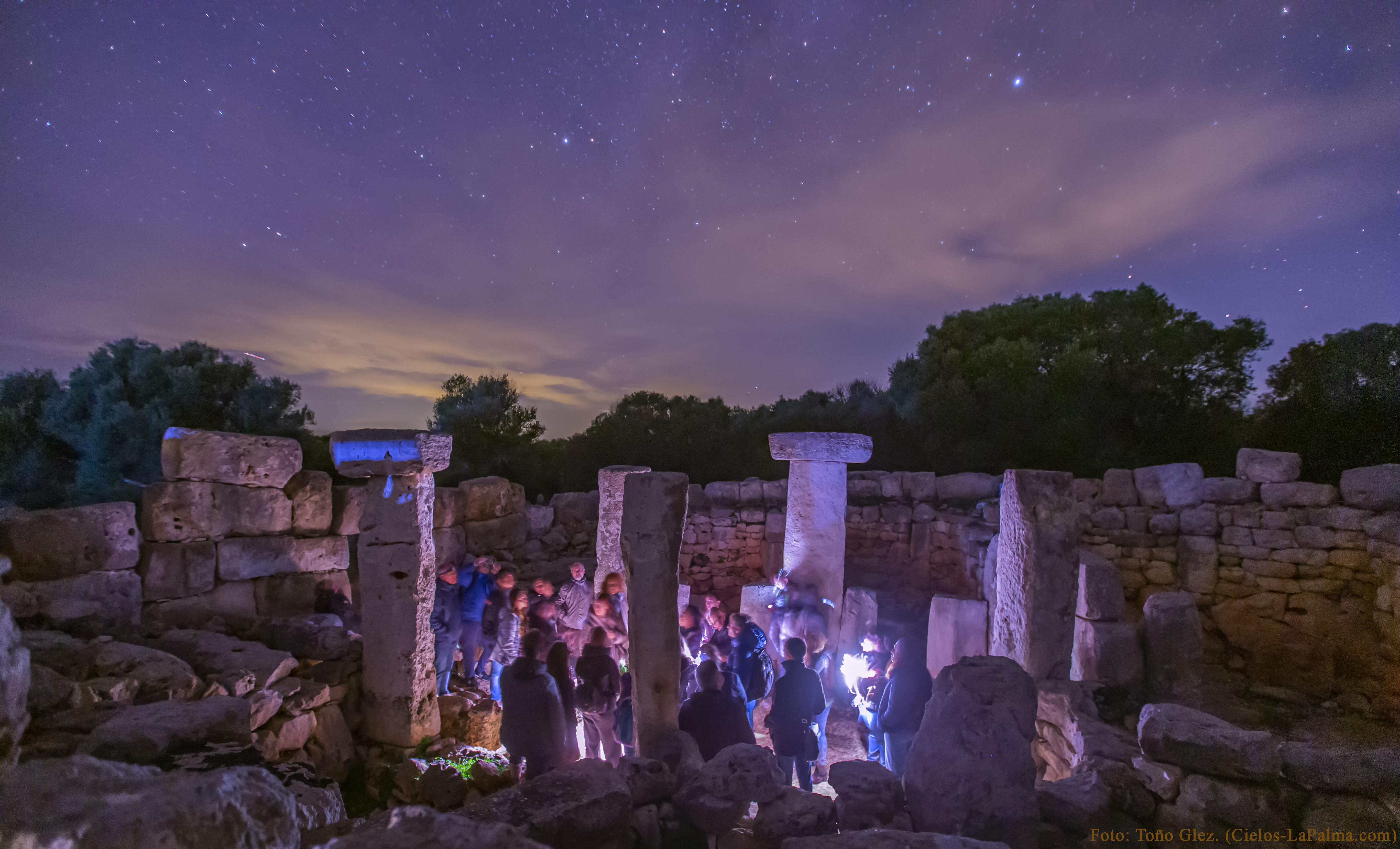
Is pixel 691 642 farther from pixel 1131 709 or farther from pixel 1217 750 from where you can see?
pixel 1217 750

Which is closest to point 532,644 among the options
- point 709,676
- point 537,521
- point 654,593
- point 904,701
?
point 654,593

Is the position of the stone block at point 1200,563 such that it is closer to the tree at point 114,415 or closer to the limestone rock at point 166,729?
the limestone rock at point 166,729

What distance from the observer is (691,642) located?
24.4ft

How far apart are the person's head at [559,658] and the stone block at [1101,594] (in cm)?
494

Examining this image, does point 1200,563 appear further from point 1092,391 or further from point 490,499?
point 490,499

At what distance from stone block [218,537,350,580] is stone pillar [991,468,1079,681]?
7358 millimetres

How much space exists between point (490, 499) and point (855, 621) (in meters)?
5.87

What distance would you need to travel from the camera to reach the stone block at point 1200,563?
7949 mm

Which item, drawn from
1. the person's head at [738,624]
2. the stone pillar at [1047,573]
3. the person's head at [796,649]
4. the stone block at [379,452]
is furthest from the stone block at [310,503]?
the stone pillar at [1047,573]

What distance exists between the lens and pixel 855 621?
8500 millimetres

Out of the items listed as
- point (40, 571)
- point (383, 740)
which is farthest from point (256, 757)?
point (40, 571)

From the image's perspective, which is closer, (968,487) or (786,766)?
(786,766)

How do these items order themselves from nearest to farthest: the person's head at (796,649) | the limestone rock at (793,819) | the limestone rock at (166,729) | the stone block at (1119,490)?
the limestone rock at (166,729) < the limestone rock at (793,819) < the person's head at (796,649) < the stone block at (1119,490)

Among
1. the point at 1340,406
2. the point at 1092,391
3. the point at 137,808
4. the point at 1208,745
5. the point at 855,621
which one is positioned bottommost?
the point at 855,621
